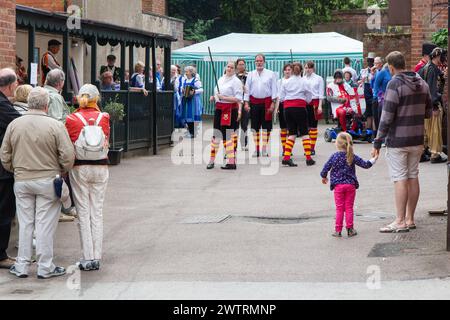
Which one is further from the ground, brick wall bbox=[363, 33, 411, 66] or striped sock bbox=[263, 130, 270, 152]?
brick wall bbox=[363, 33, 411, 66]

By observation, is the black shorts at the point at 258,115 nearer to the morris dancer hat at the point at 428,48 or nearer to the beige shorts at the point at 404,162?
the morris dancer hat at the point at 428,48

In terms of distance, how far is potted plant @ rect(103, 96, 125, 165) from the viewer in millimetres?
19844

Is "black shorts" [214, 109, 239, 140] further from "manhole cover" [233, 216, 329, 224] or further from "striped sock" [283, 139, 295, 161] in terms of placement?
"manhole cover" [233, 216, 329, 224]

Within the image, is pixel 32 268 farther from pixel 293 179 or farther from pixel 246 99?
pixel 246 99

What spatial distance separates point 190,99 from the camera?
1047 inches

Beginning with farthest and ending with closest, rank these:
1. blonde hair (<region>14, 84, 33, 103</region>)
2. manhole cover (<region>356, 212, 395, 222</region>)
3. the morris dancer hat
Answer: the morris dancer hat, manhole cover (<region>356, 212, 395, 222</region>), blonde hair (<region>14, 84, 33, 103</region>)

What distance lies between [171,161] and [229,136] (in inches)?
104

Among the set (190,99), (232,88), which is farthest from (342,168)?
(190,99)

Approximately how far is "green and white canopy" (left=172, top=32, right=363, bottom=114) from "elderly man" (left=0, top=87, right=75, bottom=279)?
84.4 feet

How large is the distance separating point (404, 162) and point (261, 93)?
8.50m

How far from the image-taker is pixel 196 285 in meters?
9.06

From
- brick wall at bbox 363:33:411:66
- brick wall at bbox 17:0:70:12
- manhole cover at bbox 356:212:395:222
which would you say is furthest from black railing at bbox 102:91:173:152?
manhole cover at bbox 356:212:395:222

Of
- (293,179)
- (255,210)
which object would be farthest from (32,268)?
(293,179)

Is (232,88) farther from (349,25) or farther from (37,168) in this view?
(349,25)
